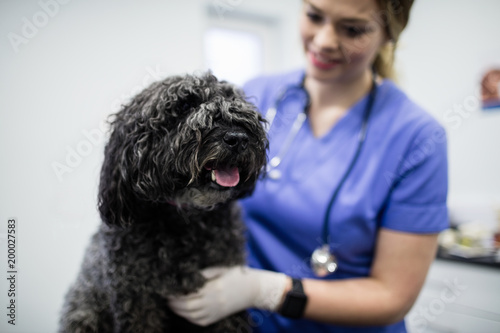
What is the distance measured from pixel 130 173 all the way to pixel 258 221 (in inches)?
23.0

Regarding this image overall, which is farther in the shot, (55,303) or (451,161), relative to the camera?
(451,161)

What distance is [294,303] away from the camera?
3.59 ft

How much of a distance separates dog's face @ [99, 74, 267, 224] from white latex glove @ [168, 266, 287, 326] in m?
0.28

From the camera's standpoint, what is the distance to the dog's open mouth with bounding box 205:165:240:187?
0.88m

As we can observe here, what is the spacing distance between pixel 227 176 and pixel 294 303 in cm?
53

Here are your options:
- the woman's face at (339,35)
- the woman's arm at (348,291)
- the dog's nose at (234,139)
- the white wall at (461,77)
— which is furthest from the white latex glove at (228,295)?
the white wall at (461,77)

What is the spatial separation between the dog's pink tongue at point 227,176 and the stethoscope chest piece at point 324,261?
0.45 metres

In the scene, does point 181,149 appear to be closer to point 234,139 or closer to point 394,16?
point 234,139

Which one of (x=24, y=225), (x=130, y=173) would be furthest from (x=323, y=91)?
(x=24, y=225)

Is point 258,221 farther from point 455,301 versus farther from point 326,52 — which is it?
point 455,301

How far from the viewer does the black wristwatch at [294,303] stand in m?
1.09

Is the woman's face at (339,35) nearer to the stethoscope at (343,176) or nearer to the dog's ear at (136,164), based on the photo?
the stethoscope at (343,176)

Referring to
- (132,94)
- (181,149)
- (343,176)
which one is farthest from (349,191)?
(132,94)

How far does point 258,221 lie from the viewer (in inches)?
51.9
